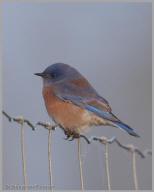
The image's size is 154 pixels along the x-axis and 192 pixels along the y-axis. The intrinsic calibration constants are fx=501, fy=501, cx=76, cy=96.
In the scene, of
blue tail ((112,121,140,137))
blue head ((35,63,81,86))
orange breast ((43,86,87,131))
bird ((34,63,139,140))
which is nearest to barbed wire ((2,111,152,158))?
blue tail ((112,121,140,137))

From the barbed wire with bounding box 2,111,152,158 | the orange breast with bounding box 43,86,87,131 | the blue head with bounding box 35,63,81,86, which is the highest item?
the blue head with bounding box 35,63,81,86

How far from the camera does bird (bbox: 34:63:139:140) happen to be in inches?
199

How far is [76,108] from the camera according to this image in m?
5.17

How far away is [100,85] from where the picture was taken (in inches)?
310

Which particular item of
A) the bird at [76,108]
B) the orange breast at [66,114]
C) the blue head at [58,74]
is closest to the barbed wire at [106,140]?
the bird at [76,108]

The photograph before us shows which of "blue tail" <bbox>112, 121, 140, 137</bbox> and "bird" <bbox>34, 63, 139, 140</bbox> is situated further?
"bird" <bbox>34, 63, 139, 140</bbox>

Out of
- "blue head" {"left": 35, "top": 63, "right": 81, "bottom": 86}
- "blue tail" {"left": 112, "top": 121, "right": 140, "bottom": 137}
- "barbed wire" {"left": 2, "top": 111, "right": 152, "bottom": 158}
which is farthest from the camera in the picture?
"blue head" {"left": 35, "top": 63, "right": 81, "bottom": 86}

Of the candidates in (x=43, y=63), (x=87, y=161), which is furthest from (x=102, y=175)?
(x=43, y=63)

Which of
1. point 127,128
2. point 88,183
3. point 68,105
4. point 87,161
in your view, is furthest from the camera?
point 87,161

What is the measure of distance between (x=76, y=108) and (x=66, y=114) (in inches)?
5.0

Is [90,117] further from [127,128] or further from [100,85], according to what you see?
[100,85]

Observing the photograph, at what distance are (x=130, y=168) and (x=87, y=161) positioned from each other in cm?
62

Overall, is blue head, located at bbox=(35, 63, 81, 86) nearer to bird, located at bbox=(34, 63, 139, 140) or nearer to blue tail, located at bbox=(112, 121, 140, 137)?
bird, located at bbox=(34, 63, 139, 140)

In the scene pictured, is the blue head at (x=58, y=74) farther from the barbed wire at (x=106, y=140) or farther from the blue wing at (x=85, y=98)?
the barbed wire at (x=106, y=140)
